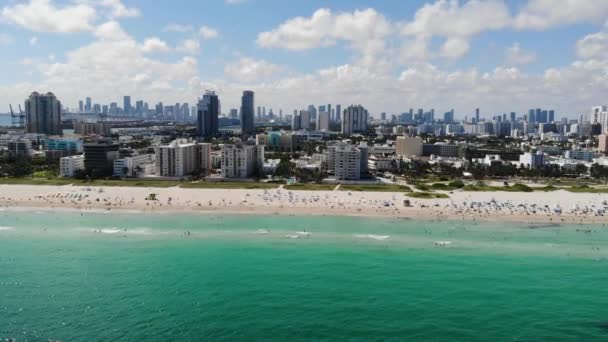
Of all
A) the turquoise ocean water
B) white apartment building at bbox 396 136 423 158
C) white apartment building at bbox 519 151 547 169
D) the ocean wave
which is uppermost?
white apartment building at bbox 396 136 423 158

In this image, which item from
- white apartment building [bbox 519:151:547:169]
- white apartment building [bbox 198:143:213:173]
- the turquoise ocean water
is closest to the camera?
the turquoise ocean water

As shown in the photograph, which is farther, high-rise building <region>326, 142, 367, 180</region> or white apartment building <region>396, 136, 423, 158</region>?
white apartment building <region>396, 136, 423, 158</region>

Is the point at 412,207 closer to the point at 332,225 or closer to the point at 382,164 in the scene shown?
the point at 332,225

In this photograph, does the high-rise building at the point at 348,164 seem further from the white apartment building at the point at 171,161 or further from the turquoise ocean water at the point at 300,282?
the turquoise ocean water at the point at 300,282

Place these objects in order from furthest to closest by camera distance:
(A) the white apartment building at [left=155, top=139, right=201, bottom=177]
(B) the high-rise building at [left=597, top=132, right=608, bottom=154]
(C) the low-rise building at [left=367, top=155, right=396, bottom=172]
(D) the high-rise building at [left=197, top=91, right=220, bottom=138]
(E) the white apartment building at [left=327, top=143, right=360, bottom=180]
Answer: (D) the high-rise building at [left=197, top=91, right=220, bottom=138]
(B) the high-rise building at [left=597, top=132, right=608, bottom=154]
(C) the low-rise building at [left=367, top=155, right=396, bottom=172]
(A) the white apartment building at [left=155, top=139, right=201, bottom=177]
(E) the white apartment building at [left=327, top=143, right=360, bottom=180]

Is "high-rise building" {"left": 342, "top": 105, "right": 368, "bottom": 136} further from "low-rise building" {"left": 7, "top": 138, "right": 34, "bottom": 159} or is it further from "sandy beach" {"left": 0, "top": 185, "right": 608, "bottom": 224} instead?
"sandy beach" {"left": 0, "top": 185, "right": 608, "bottom": 224}

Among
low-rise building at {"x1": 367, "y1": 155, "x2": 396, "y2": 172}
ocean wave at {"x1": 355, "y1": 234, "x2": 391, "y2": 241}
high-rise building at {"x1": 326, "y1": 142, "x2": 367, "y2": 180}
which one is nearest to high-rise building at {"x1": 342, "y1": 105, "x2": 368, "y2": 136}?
low-rise building at {"x1": 367, "y1": 155, "x2": 396, "y2": 172}
